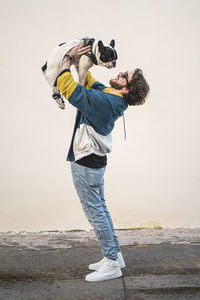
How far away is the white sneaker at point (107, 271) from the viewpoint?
2.00 m

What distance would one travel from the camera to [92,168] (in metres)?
1.94

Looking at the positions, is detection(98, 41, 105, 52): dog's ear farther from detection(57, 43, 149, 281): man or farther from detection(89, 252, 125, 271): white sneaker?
detection(89, 252, 125, 271): white sneaker

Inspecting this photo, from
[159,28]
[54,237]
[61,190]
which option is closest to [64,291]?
[54,237]

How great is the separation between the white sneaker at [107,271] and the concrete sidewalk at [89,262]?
0.03m

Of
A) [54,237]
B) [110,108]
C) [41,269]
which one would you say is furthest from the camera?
[54,237]

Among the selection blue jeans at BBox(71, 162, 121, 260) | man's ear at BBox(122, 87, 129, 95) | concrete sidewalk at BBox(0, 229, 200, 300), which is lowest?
concrete sidewalk at BBox(0, 229, 200, 300)

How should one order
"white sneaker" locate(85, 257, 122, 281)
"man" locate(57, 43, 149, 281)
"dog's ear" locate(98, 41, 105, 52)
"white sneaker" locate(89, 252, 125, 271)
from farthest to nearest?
"white sneaker" locate(89, 252, 125, 271) < "white sneaker" locate(85, 257, 122, 281) < "man" locate(57, 43, 149, 281) < "dog's ear" locate(98, 41, 105, 52)

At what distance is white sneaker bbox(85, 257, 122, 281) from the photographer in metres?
2.00

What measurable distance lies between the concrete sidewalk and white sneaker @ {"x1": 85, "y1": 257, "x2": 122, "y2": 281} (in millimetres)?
35

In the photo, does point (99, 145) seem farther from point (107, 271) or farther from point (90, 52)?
point (107, 271)

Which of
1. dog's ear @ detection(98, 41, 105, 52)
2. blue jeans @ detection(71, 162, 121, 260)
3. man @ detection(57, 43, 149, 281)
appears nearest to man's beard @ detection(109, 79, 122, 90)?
man @ detection(57, 43, 149, 281)

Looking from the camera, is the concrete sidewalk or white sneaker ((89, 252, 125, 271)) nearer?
the concrete sidewalk

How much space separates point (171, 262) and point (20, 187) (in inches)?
62.0

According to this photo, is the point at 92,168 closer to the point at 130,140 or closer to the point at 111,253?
the point at 111,253
